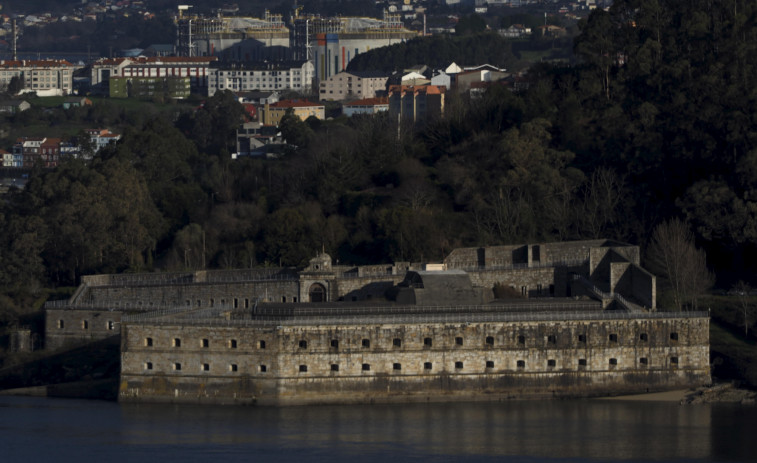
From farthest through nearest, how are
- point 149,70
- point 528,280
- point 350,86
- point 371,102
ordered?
point 149,70 → point 350,86 → point 371,102 → point 528,280

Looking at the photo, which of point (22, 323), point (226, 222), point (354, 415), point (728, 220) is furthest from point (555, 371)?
point (226, 222)

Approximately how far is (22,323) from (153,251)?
11898mm

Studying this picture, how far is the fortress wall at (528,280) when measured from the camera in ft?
188

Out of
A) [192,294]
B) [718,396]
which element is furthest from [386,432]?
[192,294]

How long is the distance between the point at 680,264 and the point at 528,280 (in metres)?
5.18

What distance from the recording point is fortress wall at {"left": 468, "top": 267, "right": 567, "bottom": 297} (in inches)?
2251

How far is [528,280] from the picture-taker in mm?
57438

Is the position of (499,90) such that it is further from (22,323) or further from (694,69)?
(22,323)

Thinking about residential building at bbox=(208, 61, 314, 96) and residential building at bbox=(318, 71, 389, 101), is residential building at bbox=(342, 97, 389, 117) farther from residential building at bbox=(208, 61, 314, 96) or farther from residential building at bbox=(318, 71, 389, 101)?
residential building at bbox=(208, 61, 314, 96)

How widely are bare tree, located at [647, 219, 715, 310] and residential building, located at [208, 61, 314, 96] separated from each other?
348ft

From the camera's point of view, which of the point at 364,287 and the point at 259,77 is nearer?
the point at 364,287

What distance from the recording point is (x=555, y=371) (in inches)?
1950

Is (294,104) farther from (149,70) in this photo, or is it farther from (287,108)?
(149,70)

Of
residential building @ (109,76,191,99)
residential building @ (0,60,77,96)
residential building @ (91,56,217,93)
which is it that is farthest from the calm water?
residential building @ (0,60,77,96)
